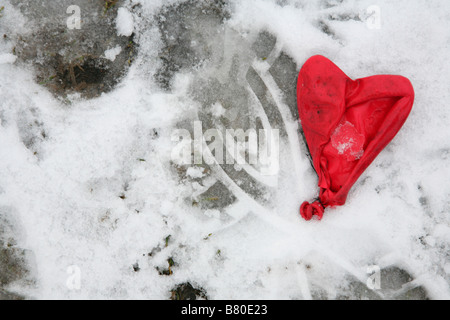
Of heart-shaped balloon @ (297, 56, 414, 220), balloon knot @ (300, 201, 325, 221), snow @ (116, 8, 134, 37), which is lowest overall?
balloon knot @ (300, 201, 325, 221)

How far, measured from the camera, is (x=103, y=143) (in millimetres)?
2062

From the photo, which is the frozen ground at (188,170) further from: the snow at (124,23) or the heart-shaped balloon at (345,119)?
the heart-shaped balloon at (345,119)

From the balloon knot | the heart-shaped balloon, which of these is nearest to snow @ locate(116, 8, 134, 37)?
the heart-shaped balloon

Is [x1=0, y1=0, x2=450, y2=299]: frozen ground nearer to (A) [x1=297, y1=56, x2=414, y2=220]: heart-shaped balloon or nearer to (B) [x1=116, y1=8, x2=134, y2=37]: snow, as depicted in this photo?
(B) [x1=116, y1=8, x2=134, y2=37]: snow

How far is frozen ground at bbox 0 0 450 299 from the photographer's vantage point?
206cm

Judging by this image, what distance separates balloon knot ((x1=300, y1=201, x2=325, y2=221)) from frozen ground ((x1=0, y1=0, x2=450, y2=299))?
9 cm

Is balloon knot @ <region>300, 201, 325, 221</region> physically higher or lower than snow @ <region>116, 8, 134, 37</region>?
lower

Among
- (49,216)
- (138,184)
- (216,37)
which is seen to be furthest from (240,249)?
(216,37)

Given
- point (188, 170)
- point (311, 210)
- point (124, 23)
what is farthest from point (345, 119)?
point (124, 23)

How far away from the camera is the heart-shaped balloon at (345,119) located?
1.91 m

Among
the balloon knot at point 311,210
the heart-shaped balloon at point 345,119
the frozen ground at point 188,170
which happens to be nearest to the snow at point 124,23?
the frozen ground at point 188,170

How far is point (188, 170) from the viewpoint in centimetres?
210

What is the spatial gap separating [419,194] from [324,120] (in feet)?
2.89

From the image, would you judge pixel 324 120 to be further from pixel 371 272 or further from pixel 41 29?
pixel 41 29
